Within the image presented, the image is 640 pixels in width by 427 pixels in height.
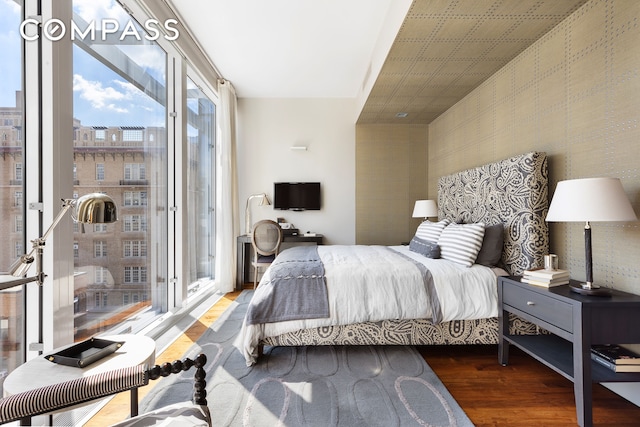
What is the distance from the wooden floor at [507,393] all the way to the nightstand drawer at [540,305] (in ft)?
1.58

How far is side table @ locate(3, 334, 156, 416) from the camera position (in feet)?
3.21

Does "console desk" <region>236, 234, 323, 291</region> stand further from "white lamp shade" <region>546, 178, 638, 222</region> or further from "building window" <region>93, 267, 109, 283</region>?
"white lamp shade" <region>546, 178, 638, 222</region>

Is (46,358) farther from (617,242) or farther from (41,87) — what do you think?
(617,242)

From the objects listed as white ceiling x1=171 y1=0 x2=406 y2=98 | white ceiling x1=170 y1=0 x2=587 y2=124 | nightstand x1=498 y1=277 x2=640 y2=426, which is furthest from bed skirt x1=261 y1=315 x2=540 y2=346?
white ceiling x1=171 y1=0 x2=406 y2=98

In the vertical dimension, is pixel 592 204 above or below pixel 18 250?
above

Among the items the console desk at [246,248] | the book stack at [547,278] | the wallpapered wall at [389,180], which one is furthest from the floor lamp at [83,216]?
the wallpapered wall at [389,180]

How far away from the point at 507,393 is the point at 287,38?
3.53m

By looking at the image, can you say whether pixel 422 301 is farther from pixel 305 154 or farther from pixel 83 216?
pixel 305 154

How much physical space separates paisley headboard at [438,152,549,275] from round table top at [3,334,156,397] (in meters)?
2.49

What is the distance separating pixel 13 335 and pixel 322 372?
1.68 m

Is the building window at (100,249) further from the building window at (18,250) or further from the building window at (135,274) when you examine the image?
the building window at (18,250)

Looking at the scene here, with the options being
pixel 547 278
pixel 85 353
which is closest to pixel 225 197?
pixel 85 353

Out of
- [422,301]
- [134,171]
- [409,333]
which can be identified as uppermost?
[134,171]

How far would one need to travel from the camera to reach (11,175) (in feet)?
4.72
